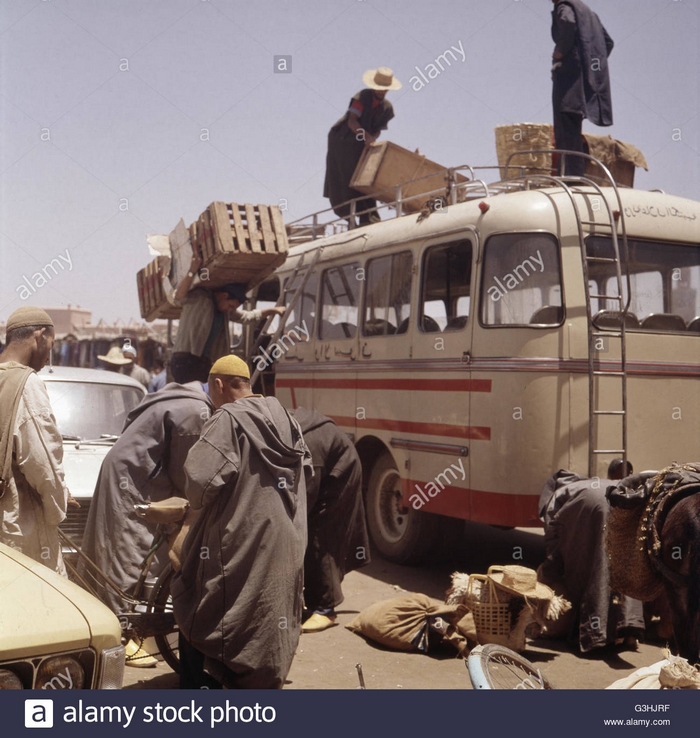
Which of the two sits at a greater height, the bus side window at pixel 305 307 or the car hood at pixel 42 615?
the bus side window at pixel 305 307

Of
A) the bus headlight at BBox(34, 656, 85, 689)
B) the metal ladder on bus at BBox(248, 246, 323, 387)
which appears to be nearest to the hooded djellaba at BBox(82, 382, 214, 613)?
the bus headlight at BBox(34, 656, 85, 689)

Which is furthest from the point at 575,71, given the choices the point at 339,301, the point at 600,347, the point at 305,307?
the point at 305,307

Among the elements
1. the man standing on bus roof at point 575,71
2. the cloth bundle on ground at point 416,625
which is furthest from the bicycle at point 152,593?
the man standing on bus roof at point 575,71

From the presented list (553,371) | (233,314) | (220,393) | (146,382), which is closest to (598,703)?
(220,393)

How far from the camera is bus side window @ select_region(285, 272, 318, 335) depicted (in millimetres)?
9844

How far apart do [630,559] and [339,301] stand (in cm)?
588

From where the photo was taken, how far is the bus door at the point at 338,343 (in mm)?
8984

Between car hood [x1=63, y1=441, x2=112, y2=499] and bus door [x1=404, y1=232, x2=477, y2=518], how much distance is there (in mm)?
2750

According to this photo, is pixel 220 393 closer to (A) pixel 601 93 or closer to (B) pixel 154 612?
(B) pixel 154 612

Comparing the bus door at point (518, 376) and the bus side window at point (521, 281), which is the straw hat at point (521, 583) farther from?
the bus side window at point (521, 281)

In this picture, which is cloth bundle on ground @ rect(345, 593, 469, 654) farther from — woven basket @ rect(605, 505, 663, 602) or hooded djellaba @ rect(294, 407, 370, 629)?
woven basket @ rect(605, 505, 663, 602)

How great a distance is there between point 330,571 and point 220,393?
2.34 meters

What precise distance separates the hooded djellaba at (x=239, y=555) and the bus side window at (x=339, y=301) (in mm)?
4929

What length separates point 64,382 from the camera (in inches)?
287
